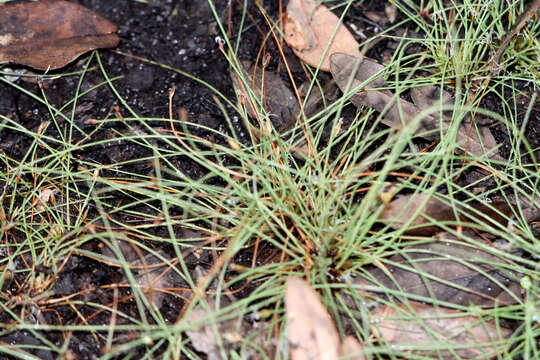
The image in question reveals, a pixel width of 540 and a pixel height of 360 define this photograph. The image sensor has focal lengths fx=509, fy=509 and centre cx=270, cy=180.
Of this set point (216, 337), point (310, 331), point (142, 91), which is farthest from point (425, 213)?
point (142, 91)

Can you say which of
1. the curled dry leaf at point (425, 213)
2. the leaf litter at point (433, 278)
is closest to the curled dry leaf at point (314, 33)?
the leaf litter at point (433, 278)

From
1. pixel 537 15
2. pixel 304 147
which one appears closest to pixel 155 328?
pixel 304 147

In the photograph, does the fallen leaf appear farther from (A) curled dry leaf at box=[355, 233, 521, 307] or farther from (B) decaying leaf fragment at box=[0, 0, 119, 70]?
(B) decaying leaf fragment at box=[0, 0, 119, 70]

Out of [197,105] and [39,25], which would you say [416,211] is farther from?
[39,25]

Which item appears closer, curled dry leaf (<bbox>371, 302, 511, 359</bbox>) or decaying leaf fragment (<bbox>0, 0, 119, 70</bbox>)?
curled dry leaf (<bbox>371, 302, 511, 359</bbox>)

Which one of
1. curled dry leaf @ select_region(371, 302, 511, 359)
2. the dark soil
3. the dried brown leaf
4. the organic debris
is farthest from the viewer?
the organic debris

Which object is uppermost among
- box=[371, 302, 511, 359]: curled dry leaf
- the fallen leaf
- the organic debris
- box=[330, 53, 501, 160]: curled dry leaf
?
box=[330, 53, 501, 160]: curled dry leaf

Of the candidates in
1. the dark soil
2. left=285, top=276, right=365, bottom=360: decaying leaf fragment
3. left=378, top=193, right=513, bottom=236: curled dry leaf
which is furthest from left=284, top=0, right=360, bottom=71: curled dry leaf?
left=285, top=276, right=365, bottom=360: decaying leaf fragment
